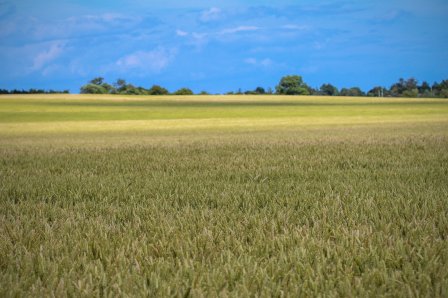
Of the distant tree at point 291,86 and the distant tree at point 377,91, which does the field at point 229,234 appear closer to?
the distant tree at point 291,86

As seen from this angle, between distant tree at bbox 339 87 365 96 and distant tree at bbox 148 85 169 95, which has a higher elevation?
distant tree at bbox 148 85 169 95

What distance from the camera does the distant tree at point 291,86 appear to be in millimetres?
164750

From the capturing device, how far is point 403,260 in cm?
318

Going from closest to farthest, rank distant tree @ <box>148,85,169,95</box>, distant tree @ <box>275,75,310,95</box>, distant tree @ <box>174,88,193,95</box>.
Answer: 1. distant tree @ <box>174,88,193,95</box>
2. distant tree @ <box>148,85,169,95</box>
3. distant tree @ <box>275,75,310,95</box>

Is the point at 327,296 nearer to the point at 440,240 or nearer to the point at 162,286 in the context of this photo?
the point at 162,286

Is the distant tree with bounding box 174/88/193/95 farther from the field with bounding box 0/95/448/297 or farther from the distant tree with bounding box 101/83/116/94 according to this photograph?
the field with bounding box 0/95/448/297

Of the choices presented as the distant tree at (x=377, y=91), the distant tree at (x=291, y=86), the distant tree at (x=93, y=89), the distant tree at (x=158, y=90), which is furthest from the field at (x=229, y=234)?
the distant tree at (x=377, y=91)

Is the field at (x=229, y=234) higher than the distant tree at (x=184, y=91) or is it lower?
lower

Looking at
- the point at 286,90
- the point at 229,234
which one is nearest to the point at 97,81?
the point at 286,90

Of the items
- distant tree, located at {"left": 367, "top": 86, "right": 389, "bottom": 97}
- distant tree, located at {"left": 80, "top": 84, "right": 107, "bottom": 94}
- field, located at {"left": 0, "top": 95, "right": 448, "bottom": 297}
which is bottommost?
field, located at {"left": 0, "top": 95, "right": 448, "bottom": 297}

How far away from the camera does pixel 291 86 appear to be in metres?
167

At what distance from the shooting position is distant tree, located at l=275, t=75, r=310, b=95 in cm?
16475

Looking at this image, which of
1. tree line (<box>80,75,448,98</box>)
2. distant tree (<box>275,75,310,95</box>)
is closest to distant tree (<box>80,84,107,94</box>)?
tree line (<box>80,75,448,98</box>)

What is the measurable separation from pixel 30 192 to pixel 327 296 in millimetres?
4904
